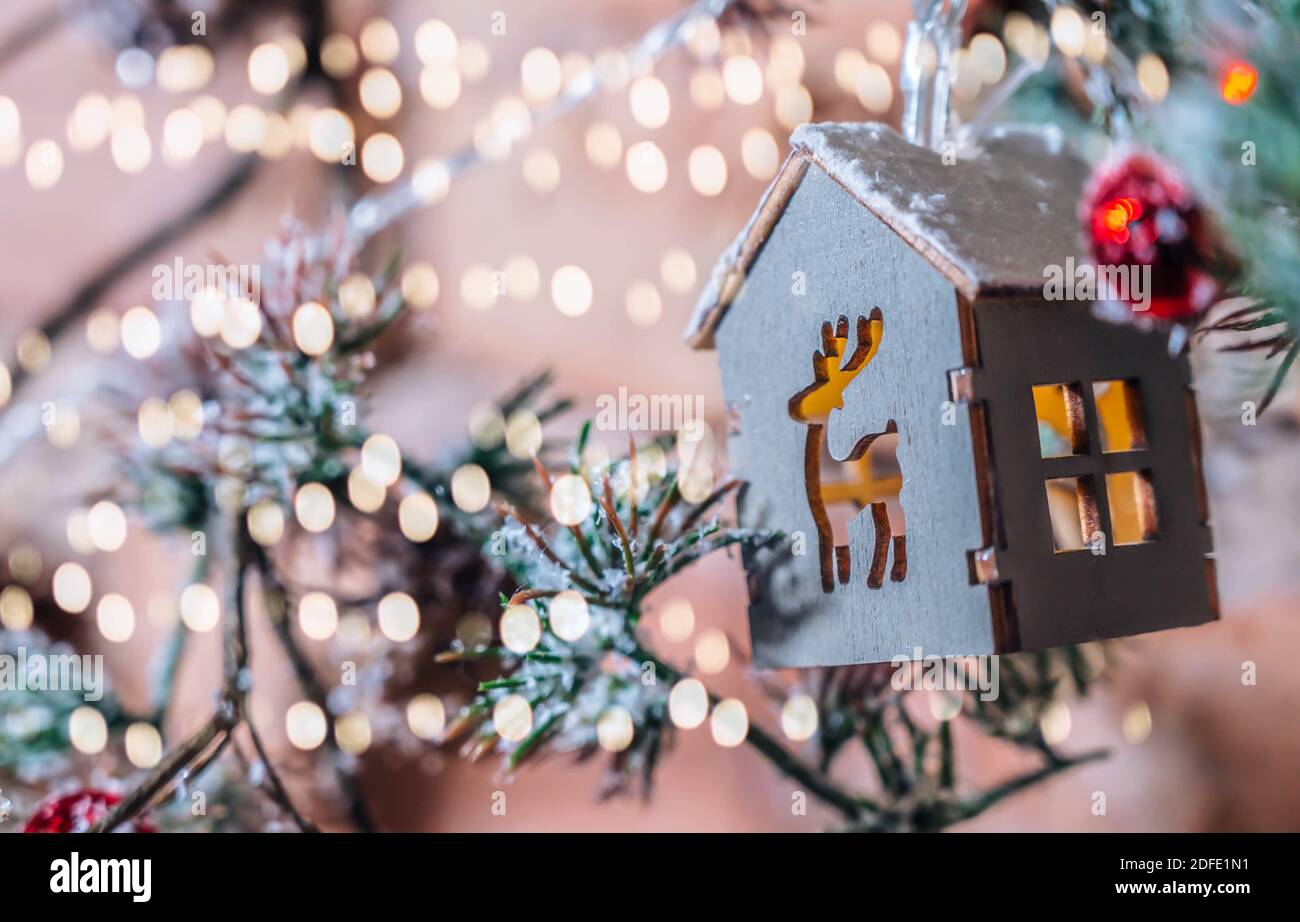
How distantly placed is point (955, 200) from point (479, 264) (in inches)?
17.7

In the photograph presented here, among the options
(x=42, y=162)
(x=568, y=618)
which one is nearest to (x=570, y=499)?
(x=568, y=618)

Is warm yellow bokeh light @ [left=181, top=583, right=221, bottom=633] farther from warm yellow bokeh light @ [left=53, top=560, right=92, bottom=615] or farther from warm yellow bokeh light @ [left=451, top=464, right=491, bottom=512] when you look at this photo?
warm yellow bokeh light @ [left=451, top=464, right=491, bottom=512]

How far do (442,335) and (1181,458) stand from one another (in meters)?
0.53

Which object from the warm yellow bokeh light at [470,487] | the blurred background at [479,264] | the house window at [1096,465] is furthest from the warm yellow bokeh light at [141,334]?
the house window at [1096,465]

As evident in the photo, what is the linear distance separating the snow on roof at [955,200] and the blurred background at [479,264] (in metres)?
0.27

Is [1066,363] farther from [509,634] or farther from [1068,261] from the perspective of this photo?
[509,634]

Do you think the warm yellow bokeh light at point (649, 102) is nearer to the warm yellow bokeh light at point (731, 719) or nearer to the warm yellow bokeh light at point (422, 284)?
the warm yellow bokeh light at point (422, 284)

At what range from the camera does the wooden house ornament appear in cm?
44

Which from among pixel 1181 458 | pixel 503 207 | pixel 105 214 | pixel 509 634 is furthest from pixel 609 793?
pixel 105 214

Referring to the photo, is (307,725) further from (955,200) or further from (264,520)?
(955,200)

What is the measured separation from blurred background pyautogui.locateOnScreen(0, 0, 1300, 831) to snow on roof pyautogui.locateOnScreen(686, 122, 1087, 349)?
266mm

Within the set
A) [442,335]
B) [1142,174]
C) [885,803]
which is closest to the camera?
[1142,174]

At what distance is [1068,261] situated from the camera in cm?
46

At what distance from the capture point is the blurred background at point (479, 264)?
78 centimetres
